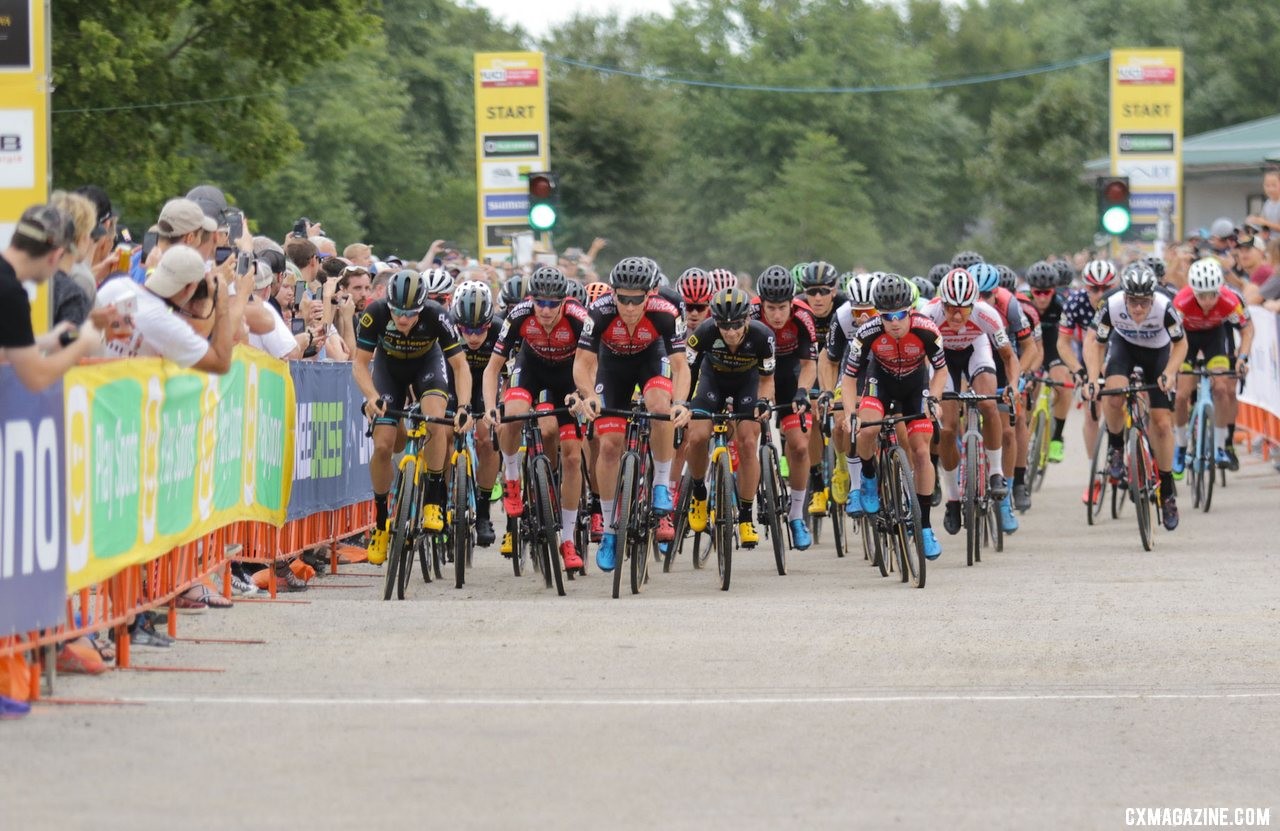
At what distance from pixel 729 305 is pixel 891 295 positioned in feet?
3.35

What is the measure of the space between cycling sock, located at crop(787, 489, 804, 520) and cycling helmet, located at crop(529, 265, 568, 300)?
8.21 ft

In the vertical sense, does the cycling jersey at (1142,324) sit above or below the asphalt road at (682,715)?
above

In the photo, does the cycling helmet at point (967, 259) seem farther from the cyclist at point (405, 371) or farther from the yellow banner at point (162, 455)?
the yellow banner at point (162, 455)

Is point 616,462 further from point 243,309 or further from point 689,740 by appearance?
point 689,740

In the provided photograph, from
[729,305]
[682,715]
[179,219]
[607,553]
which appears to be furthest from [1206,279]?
[682,715]

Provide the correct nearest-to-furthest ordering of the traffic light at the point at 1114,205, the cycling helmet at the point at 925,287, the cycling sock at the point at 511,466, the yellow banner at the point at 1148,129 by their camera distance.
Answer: the cycling sock at the point at 511,466 < the cycling helmet at the point at 925,287 < the traffic light at the point at 1114,205 < the yellow banner at the point at 1148,129

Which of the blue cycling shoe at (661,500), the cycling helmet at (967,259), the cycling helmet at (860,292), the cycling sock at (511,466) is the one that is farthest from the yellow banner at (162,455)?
the cycling helmet at (967,259)

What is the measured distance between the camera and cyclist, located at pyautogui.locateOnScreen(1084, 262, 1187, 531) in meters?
16.7

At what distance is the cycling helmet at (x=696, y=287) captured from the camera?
50.6 ft

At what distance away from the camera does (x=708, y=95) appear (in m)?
85.8

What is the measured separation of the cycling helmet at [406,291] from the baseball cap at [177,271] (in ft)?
Answer: 10.1

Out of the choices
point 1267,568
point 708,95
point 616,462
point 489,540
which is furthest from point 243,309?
point 708,95

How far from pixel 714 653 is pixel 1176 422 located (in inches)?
421

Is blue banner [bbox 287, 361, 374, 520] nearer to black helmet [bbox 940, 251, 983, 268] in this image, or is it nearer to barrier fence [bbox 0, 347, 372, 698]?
barrier fence [bbox 0, 347, 372, 698]
